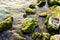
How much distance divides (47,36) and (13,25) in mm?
1300

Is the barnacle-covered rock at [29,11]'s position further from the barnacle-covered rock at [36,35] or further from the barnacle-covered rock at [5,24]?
the barnacle-covered rock at [36,35]

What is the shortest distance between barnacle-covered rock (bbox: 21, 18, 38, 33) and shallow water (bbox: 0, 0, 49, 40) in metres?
0.14

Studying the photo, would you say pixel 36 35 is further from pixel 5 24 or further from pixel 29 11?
pixel 29 11

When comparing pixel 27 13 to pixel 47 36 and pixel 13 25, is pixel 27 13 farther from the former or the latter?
pixel 47 36

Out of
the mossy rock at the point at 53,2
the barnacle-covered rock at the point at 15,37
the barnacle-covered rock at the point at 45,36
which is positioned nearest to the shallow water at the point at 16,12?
the barnacle-covered rock at the point at 15,37

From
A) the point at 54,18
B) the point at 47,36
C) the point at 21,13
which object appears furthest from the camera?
the point at 21,13

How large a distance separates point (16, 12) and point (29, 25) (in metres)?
1.25

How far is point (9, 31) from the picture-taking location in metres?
5.39

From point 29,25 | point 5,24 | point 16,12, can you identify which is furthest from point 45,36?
point 16,12

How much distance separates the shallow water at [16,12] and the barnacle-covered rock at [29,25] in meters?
0.14

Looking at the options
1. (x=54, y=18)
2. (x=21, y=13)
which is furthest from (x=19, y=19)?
(x=54, y=18)

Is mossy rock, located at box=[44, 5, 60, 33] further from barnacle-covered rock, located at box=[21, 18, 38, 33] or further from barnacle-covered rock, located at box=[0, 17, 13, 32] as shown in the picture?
barnacle-covered rock, located at box=[0, 17, 13, 32]

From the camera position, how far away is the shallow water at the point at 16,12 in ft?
17.6

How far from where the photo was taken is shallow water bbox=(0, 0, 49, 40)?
5.38m
